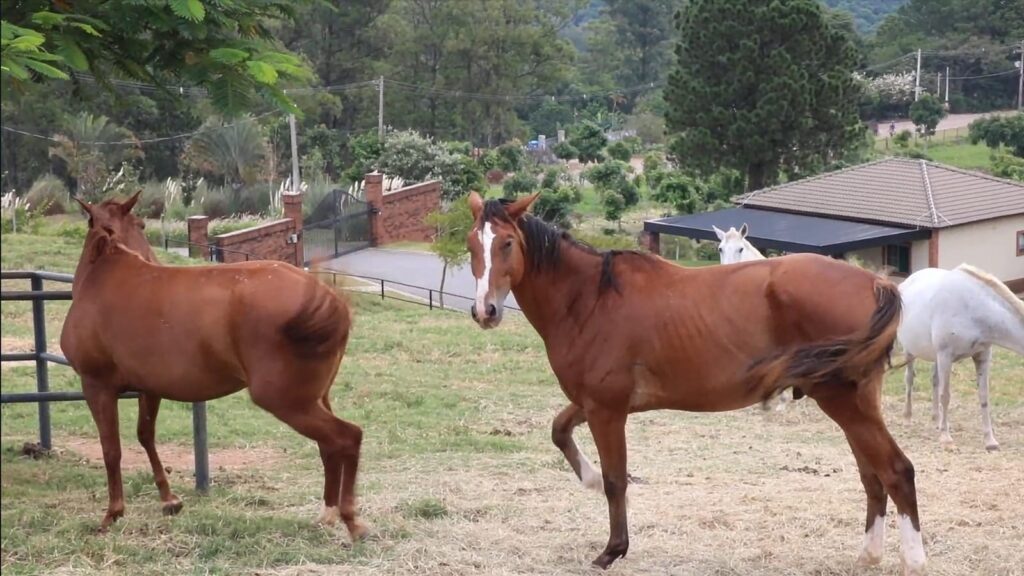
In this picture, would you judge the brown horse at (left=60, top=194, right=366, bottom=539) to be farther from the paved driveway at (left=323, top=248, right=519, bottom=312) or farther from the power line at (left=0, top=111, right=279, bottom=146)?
the power line at (left=0, top=111, right=279, bottom=146)

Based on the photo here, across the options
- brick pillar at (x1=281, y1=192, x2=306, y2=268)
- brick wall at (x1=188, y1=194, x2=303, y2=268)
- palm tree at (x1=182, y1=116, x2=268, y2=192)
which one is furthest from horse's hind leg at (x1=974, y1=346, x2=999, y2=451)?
palm tree at (x1=182, y1=116, x2=268, y2=192)

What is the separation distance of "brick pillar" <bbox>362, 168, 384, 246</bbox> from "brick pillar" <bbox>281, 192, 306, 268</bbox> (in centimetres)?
247

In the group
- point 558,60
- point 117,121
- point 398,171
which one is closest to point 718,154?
point 398,171

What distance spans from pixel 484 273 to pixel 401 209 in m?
24.5

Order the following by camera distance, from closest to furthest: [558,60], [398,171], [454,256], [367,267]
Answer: [454,256], [367,267], [398,171], [558,60]

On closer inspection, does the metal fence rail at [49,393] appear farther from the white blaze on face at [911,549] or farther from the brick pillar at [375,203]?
the brick pillar at [375,203]

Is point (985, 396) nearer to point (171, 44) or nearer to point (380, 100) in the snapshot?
point (171, 44)

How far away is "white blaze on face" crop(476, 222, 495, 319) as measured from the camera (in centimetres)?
474

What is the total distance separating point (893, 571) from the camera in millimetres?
4977

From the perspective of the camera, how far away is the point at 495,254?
4.91 metres

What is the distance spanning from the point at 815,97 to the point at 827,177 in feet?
12.2

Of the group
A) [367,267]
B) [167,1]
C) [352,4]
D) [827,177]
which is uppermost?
[352,4]

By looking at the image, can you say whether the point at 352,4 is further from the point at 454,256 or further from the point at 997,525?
the point at 997,525

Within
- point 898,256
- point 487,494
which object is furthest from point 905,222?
point 487,494
